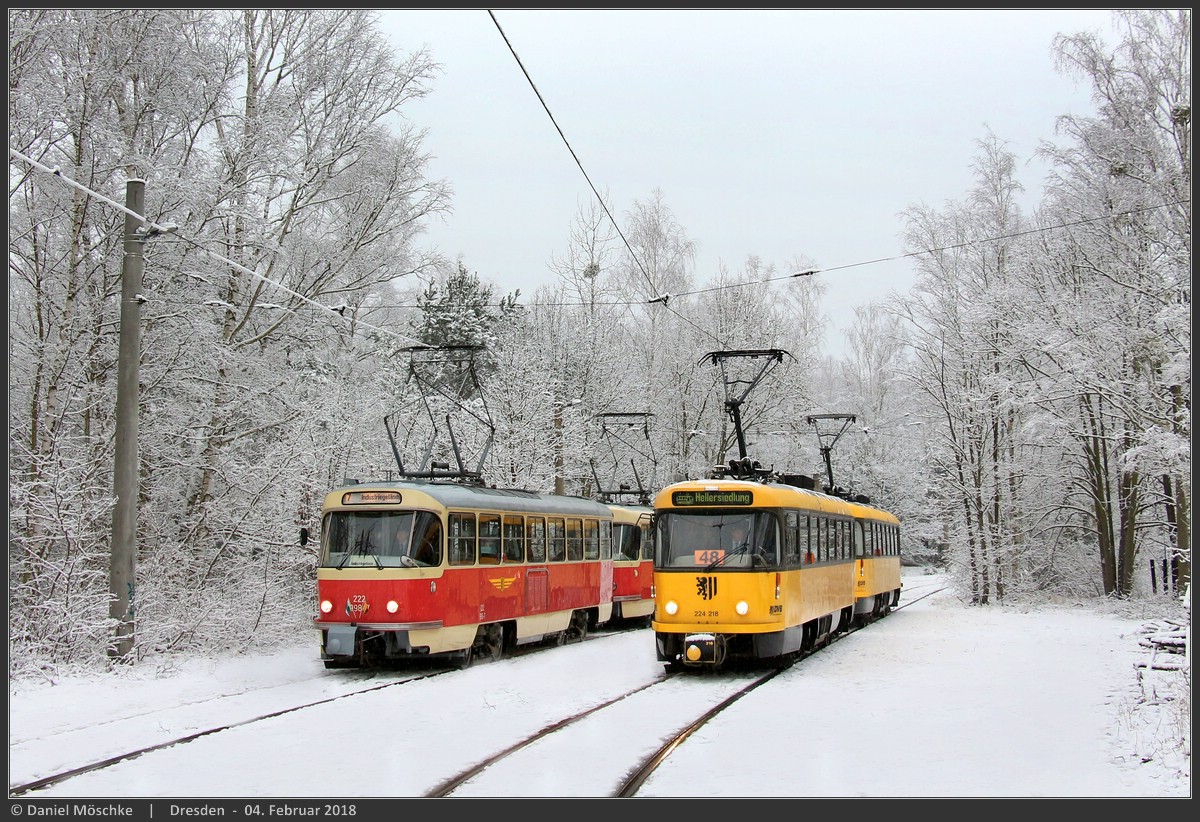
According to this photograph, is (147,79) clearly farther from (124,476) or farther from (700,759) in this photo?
(700,759)

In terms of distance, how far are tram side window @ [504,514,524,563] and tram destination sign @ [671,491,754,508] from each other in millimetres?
3575

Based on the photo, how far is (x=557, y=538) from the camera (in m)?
19.5

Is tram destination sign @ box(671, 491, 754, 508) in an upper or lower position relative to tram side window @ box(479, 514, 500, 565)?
upper

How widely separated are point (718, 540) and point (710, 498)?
22.9 inches

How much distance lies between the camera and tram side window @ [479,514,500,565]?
52.9ft

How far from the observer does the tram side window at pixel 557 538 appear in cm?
1920

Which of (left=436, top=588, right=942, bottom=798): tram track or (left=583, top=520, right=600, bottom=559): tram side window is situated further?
(left=583, top=520, right=600, bottom=559): tram side window

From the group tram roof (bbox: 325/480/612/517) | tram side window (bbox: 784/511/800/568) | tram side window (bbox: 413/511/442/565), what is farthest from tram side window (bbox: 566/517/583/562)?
tram side window (bbox: 784/511/800/568)

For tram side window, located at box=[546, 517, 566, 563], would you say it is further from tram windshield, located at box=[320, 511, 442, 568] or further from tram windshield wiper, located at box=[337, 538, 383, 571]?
tram windshield wiper, located at box=[337, 538, 383, 571]

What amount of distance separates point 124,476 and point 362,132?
9.09 meters

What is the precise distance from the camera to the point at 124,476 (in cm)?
1369

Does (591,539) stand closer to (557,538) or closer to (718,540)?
(557,538)

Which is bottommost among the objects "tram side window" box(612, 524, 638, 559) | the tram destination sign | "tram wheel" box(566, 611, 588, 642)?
"tram wheel" box(566, 611, 588, 642)

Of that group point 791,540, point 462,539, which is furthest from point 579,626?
point 791,540
